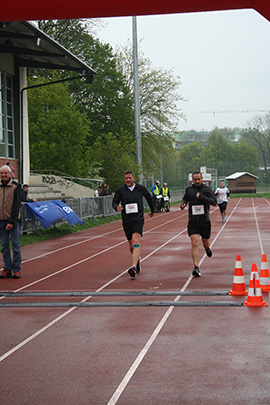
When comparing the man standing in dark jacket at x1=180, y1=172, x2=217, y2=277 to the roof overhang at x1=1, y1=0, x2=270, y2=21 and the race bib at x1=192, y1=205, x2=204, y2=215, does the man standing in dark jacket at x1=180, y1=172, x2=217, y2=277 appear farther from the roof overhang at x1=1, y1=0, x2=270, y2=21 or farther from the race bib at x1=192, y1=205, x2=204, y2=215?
the roof overhang at x1=1, y1=0, x2=270, y2=21

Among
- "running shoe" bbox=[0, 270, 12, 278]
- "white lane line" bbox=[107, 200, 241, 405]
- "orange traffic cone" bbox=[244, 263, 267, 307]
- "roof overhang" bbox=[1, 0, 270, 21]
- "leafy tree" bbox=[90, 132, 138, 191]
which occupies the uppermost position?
"roof overhang" bbox=[1, 0, 270, 21]

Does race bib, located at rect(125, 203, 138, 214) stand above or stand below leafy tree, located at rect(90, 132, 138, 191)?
below

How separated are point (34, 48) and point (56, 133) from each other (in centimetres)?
668

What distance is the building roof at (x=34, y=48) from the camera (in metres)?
21.6

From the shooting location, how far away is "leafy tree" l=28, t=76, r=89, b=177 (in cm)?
3150

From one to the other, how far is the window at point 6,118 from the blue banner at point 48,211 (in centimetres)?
509

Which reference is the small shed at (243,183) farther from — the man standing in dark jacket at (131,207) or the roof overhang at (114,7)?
the roof overhang at (114,7)

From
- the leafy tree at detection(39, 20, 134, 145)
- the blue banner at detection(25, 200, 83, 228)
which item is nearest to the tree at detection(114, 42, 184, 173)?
the leafy tree at detection(39, 20, 134, 145)

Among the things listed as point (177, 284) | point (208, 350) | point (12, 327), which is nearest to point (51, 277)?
point (177, 284)

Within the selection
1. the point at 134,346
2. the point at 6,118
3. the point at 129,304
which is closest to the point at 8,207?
the point at 129,304

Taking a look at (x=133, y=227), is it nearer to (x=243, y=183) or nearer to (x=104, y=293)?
(x=104, y=293)

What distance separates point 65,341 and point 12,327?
3.57 feet

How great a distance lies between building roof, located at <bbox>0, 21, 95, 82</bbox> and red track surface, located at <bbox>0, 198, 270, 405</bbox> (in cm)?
1182

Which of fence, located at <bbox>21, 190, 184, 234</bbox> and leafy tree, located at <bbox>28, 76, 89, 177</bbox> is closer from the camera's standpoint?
fence, located at <bbox>21, 190, 184, 234</bbox>
